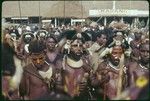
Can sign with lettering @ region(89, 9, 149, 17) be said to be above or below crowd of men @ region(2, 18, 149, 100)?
above

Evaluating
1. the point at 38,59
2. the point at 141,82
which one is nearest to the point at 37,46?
the point at 38,59

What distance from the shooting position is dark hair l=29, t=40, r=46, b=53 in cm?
422

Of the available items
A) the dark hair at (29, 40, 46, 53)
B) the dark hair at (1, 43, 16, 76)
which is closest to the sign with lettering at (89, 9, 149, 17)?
the dark hair at (29, 40, 46, 53)

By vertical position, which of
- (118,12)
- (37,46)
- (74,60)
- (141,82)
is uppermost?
(118,12)

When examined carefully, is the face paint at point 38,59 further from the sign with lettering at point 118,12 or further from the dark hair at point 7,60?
the sign with lettering at point 118,12

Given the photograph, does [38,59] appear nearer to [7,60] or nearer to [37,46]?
[37,46]

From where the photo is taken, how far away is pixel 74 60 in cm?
427

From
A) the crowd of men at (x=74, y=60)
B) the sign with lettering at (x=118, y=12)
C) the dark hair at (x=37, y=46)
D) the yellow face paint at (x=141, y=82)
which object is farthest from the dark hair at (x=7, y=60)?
the yellow face paint at (x=141, y=82)

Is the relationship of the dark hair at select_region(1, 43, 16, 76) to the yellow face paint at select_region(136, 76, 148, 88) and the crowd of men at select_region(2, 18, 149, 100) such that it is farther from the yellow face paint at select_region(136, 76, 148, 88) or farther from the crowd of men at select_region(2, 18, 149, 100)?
the yellow face paint at select_region(136, 76, 148, 88)

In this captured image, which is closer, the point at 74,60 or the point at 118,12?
the point at 118,12

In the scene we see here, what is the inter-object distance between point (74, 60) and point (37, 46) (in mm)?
429

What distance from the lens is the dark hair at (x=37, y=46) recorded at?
422 cm

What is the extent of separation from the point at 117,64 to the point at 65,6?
851 mm

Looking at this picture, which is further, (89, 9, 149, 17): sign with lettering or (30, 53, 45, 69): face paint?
(30, 53, 45, 69): face paint
